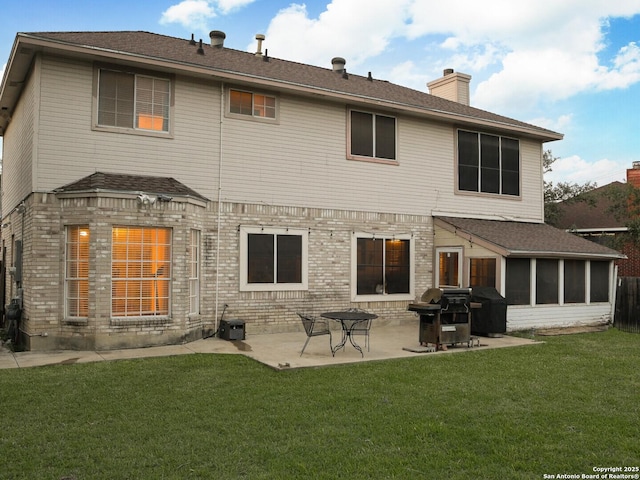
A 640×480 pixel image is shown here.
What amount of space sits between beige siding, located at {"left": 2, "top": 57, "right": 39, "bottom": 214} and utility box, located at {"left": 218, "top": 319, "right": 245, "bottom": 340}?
15.4 feet

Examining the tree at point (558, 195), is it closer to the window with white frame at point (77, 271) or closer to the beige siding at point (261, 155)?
the beige siding at point (261, 155)

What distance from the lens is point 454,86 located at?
753 inches

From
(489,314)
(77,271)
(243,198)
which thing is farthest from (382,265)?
(77,271)

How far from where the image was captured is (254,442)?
17.3ft

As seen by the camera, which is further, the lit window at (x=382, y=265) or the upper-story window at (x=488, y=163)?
the upper-story window at (x=488, y=163)

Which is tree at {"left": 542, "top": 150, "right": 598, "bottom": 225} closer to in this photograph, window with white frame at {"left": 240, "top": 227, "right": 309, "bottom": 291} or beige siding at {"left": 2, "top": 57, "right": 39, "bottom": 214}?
window with white frame at {"left": 240, "top": 227, "right": 309, "bottom": 291}

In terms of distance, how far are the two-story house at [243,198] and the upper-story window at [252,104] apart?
49mm

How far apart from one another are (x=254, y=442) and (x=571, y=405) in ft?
12.9

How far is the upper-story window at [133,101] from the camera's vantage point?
11117 millimetres

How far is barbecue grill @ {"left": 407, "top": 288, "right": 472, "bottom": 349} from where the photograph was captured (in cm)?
1052

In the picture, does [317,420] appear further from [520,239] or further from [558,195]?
[558,195]

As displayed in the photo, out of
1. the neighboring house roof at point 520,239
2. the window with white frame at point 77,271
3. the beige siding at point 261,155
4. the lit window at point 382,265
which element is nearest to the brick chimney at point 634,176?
the neighboring house roof at point 520,239

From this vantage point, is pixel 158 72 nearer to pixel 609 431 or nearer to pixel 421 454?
pixel 421 454

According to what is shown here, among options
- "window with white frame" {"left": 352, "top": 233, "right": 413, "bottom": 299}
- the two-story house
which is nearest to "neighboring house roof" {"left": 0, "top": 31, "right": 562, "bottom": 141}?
the two-story house
